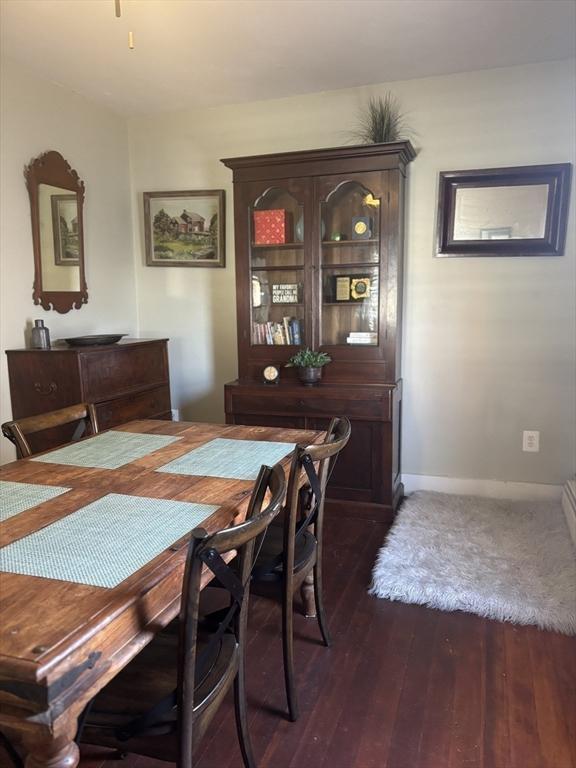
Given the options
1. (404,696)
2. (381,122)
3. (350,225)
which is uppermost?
(381,122)

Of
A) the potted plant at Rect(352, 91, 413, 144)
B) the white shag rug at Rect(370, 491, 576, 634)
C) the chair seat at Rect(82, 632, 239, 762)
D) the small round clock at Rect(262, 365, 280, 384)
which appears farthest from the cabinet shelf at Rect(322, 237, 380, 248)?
the chair seat at Rect(82, 632, 239, 762)

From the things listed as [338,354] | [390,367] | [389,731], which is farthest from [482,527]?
[389,731]

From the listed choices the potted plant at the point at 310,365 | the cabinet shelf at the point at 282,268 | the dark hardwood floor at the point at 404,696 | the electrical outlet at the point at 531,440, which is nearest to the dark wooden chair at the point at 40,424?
the dark hardwood floor at the point at 404,696

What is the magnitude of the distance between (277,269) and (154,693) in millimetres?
2539

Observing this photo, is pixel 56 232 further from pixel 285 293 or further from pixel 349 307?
pixel 349 307

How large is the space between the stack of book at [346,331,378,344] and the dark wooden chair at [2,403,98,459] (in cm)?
157

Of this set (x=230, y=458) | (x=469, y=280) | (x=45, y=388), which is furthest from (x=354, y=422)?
(x=45, y=388)

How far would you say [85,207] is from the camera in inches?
135

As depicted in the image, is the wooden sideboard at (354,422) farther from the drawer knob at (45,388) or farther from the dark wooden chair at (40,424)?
the dark wooden chair at (40,424)

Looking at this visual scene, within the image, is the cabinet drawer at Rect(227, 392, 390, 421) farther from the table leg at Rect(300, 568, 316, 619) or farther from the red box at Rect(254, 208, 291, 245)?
the table leg at Rect(300, 568, 316, 619)

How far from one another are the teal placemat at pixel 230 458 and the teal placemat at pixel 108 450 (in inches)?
6.2

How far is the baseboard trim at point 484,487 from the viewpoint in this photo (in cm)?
321

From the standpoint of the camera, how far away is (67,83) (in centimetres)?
315

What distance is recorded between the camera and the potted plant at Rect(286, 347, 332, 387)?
3.11 meters
